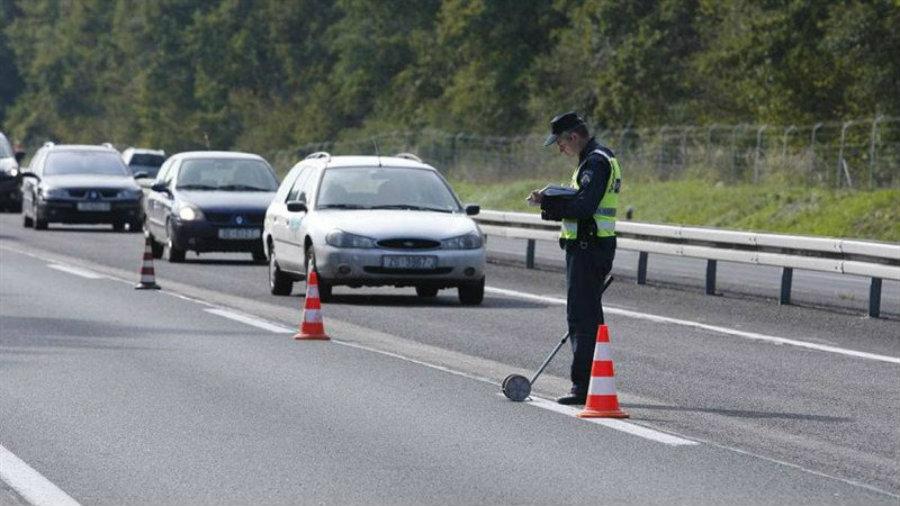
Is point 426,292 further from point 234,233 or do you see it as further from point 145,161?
point 145,161

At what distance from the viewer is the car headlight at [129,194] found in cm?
3791

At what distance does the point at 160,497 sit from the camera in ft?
28.3

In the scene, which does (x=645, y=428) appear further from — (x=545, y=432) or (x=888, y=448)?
(x=888, y=448)

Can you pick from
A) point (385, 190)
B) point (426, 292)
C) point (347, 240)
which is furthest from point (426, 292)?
point (347, 240)

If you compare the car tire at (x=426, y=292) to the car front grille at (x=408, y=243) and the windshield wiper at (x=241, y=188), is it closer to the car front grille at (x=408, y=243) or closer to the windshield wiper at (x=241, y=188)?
the car front grille at (x=408, y=243)

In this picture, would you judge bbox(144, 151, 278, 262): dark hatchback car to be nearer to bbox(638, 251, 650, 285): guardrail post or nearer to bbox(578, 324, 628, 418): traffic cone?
bbox(638, 251, 650, 285): guardrail post

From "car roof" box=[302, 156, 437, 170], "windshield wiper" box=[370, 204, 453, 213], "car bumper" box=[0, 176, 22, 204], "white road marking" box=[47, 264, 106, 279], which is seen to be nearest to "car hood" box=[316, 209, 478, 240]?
"windshield wiper" box=[370, 204, 453, 213]

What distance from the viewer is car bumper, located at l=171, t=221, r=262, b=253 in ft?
91.4

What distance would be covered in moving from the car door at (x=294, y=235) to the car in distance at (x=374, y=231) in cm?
1

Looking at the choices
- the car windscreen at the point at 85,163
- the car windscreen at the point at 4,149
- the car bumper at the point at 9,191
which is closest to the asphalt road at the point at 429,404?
the car windscreen at the point at 85,163

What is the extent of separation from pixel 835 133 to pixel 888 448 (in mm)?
34215

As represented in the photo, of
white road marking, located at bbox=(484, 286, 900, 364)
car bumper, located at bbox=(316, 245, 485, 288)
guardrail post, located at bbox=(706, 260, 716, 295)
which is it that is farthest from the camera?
guardrail post, located at bbox=(706, 260, 716, 295)

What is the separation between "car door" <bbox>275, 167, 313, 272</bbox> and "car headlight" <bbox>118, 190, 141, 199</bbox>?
620 inches

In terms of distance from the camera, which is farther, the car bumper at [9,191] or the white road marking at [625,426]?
the car bumper at [9,191]
